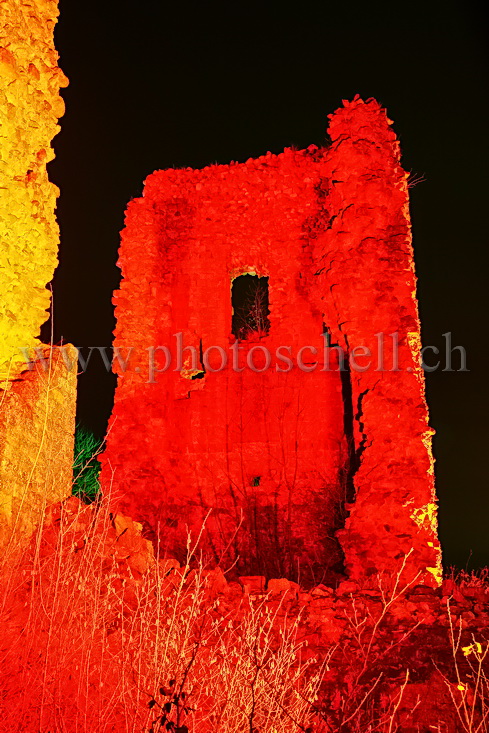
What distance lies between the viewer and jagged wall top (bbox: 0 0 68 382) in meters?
4.75

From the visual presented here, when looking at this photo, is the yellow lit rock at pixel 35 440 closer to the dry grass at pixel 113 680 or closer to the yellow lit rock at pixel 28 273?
the yellow lit rock at pixel 28 273

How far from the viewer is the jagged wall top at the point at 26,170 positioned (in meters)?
4.75

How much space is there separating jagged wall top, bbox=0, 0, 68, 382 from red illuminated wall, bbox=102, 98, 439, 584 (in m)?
4.92

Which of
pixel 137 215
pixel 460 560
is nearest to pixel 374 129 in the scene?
pixel 137 215

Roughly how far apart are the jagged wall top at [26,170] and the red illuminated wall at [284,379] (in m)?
4.92

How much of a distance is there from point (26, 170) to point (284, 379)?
6.11m

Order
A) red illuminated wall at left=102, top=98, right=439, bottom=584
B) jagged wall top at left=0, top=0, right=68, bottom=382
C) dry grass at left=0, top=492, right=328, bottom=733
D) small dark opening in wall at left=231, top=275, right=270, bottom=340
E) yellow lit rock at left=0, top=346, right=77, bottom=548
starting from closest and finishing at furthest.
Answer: dry grass at left=0, top=492, right=328, bottom=733, yellow lit rock at left=0, top=346, right=77, bottom=548, jagged wall top at left=0, top=0, right=68, bottom=382, red illuminated wall at left=102, top=98, right=439, bottom=584, small dark opening in wall at left=231, top=275, right=270, bottom=340

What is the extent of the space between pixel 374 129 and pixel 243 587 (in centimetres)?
691

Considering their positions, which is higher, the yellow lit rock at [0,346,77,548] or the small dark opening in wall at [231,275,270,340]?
the small dark opening in wall at [231,275,270,340]

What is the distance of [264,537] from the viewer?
9.73 meters

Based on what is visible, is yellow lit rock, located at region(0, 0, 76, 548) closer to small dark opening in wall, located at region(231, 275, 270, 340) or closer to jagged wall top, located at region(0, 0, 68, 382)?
jagged wall top, located at region(0, 0, 68, 382)

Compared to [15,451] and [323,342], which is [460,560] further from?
[15,451]

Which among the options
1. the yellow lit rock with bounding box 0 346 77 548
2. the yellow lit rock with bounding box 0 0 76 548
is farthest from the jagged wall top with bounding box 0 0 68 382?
the yellow lit rock with bounding box 0 346 77 548

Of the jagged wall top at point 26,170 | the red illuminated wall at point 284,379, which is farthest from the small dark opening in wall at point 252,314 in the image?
the jagged wall top at point 26,170
